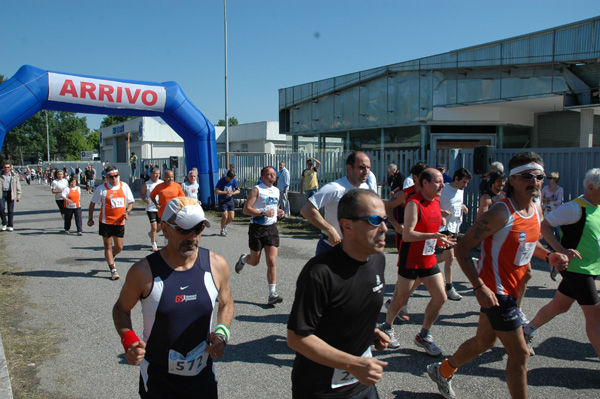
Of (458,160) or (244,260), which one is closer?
(244,260)

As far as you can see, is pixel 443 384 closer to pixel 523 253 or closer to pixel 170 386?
pixel 523 253

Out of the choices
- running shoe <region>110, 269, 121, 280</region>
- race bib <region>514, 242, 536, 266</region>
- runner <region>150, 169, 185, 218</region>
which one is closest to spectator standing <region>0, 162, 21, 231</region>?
runner <region>150, 169, 185, 218</region>

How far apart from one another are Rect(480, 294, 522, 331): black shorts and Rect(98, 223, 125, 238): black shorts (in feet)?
20.8

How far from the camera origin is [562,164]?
10.9 meters

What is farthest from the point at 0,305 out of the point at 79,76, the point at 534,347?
the point at 79,76

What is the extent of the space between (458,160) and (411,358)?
31.7ft

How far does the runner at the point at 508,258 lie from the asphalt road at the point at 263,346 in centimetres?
79

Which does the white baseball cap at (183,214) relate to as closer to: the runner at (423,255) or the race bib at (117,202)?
the runner at (423,255)

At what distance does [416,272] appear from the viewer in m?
4.75

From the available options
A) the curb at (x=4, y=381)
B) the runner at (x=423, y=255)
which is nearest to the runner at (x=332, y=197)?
the runner at (x=423, y=255)

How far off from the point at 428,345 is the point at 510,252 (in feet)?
5.42

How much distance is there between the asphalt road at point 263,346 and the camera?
4.02 meters

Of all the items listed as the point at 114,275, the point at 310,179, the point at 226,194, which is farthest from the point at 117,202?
the point at 310,179

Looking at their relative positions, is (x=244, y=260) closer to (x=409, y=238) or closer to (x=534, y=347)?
(x=409, y=238)
